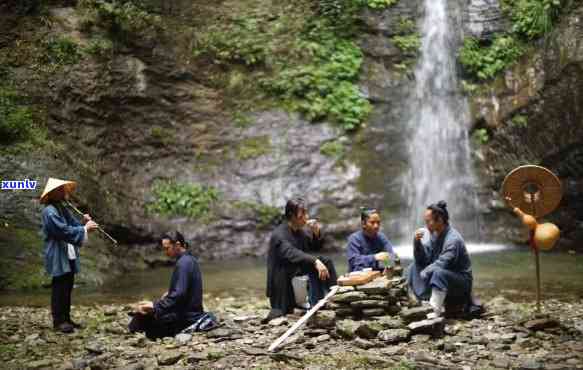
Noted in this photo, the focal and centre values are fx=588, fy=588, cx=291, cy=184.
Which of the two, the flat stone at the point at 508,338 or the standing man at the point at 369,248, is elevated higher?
the standing man at the point at 369,248

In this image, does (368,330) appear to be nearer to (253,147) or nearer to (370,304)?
(370,304)

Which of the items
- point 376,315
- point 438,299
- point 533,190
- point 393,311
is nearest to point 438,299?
point 438,299

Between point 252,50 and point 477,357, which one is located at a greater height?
point 252,50

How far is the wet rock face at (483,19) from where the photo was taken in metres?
15.4

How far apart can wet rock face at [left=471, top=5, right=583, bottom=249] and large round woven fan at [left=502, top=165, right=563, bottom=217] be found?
677 cm

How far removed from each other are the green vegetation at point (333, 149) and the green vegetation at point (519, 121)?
4081 mm

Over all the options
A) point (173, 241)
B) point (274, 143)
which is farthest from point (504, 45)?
point (173, 241)

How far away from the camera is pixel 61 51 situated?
44.5ft

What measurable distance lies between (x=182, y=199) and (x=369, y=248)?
297 inches

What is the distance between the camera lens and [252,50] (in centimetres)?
1555

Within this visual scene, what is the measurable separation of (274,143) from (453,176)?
15.3 ft

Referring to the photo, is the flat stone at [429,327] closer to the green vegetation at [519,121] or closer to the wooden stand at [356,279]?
the wooden stand at [356,279]

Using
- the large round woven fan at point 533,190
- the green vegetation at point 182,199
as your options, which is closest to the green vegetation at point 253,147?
the green vegetation at point 182,199

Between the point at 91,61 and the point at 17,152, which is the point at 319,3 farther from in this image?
the point at 17,152
